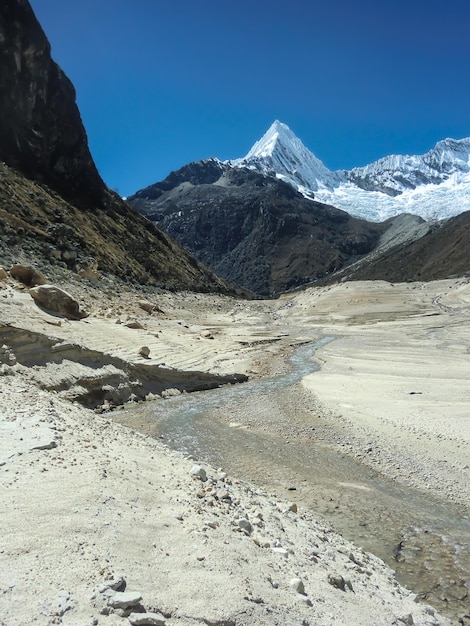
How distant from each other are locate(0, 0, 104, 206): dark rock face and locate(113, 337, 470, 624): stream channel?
47.2 m

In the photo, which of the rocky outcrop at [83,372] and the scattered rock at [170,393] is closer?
the rocky outcrop at [83,372]

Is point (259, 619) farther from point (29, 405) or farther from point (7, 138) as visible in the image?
point (7, 138)

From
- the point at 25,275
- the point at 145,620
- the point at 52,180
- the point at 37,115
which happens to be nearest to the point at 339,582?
the point at 145,620

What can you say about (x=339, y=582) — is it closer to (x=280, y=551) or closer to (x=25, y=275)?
(x=280, y=551)

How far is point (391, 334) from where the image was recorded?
3991cm

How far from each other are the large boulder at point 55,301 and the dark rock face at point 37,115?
40049 mm

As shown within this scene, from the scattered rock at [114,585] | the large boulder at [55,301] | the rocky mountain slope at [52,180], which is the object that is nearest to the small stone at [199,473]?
the scattered rock at [114,585]

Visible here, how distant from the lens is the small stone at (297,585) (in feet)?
17.0

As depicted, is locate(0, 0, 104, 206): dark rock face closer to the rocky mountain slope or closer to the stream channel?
the rocky mountain slope

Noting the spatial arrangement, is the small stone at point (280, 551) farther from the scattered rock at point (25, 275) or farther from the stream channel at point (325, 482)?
the scattered rock at point (25, 275)

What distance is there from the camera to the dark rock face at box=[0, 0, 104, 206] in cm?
5388

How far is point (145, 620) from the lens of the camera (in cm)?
397

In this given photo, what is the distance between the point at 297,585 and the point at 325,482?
5.46 meters

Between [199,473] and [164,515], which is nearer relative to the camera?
[164,515]
